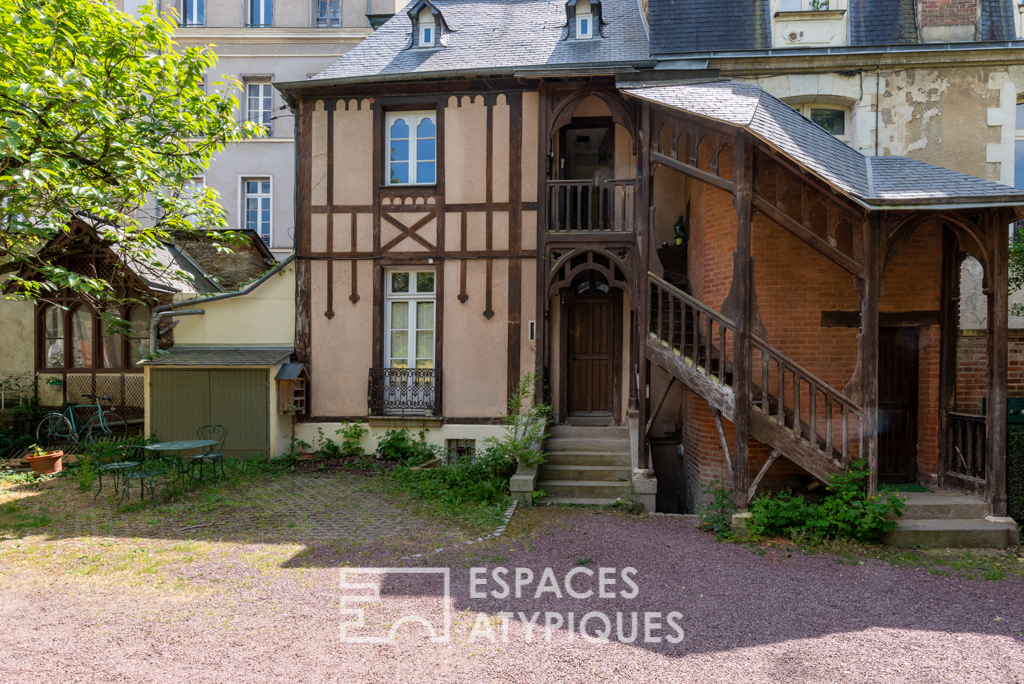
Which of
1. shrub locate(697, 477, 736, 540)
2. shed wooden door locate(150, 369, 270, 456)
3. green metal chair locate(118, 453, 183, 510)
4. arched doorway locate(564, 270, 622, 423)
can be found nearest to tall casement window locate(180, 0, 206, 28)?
shed wooden door locate(150, 369, 270, 456)

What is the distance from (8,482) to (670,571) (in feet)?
32.2

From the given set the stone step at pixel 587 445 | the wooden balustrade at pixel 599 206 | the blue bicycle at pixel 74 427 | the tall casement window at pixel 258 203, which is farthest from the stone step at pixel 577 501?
the tall casement window at pixel 258 203

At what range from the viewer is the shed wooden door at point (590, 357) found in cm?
974

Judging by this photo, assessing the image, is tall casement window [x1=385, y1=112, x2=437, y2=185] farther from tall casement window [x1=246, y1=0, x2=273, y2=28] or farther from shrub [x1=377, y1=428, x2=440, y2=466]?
tall casement window [x1=246, y1=0, x2=273, y2=28]

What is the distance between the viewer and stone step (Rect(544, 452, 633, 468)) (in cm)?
792

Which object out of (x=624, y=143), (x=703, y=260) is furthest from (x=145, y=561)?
(x=624, y=143)

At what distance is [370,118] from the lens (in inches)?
386

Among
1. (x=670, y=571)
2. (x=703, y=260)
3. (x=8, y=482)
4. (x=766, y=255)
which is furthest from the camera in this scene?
(x=8, y=482)

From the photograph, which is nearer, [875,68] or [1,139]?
[1,139]

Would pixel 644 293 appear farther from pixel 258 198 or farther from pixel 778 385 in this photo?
pixel 258 198

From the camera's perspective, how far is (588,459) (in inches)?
314

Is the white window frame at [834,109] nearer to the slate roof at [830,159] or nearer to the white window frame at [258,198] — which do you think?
the slate roof at [830,159]

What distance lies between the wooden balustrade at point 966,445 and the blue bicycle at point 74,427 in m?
13.2

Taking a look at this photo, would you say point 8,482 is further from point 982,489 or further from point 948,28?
point 948,28
